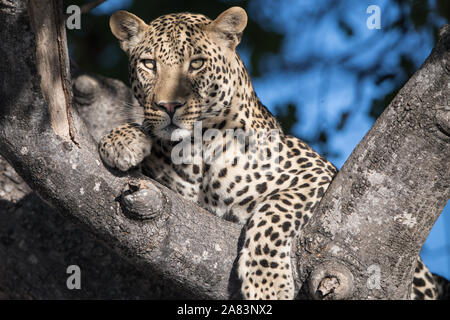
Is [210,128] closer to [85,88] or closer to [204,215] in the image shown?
[204,215]

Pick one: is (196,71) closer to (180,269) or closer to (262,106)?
(262,106)

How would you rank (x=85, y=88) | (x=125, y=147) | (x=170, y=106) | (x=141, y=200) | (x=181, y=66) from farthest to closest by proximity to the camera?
(x=85, y=88)
(x=181, y=66)
(x=170, y=106)
(x=125, y=147)
(x=141, y=200)

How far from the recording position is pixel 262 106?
579 cm

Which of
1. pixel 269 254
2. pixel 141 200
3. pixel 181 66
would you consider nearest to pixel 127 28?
pixel 181 66

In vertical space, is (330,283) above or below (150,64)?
below

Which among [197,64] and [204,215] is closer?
[204,215]

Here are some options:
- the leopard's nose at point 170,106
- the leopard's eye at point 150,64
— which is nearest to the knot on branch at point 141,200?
the leopard's nose at point 170,106

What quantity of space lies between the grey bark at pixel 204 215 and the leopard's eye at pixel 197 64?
126cm

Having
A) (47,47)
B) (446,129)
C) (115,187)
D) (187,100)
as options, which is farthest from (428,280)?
(47,47)

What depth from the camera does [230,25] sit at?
539 centimetres

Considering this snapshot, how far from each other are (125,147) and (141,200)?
592 millimetres

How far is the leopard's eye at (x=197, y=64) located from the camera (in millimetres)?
5195

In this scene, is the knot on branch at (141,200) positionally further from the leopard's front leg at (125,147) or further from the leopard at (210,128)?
the leopard at (210,128)
